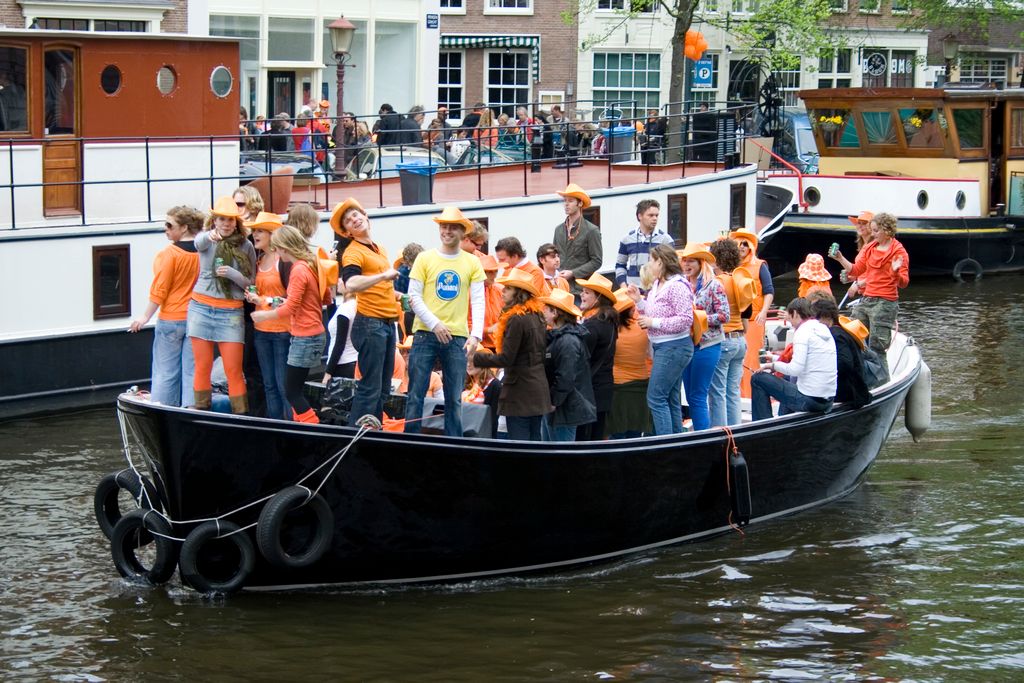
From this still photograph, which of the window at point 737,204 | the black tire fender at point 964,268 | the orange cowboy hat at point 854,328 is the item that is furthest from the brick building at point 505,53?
the orange cowboy hat at point 854,328

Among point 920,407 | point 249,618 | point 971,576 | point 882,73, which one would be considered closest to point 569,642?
point 249,618

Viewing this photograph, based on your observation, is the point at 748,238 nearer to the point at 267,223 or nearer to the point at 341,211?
the point at 341,211

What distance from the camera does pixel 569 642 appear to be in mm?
8359

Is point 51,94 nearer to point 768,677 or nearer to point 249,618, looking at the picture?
point 249,618

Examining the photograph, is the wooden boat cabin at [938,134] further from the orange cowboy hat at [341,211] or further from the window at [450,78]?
the orange cowboy hat at [341,211]

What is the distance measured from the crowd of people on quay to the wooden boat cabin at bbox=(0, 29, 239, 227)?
13.7ft

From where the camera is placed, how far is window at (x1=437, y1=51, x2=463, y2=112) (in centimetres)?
3875

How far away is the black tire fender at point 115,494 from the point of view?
29.0 ft

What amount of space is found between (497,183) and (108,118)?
5.61m

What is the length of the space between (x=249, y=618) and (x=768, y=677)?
9.51ft

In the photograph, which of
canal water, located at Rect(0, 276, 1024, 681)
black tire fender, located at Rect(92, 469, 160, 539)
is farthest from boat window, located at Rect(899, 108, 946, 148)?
black tire fender, located at Rect(92, 469, 160, 539)

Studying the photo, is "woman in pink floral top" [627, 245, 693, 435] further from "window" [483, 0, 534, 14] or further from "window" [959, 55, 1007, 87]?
"window" [959, 55, 1007, 87]

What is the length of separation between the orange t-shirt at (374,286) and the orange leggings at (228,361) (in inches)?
34.6

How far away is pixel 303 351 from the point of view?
30.5ft
